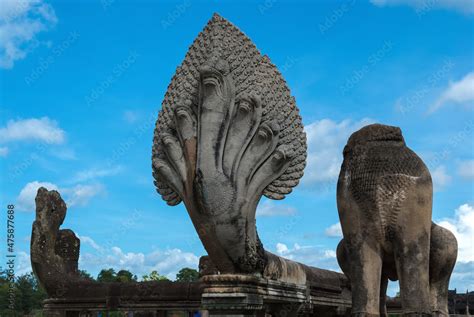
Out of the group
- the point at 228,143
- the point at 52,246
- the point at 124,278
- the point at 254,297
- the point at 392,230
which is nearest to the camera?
the point at 392,230

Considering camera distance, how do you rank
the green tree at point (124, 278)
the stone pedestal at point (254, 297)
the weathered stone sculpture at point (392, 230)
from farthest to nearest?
1. the green tree at point (124, 278)
2. the stone pedestal at point (254, 297)
3. the weathered stone sculpture at point (392, 230)

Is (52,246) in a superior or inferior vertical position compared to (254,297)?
superior

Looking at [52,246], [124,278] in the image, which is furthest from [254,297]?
[124,278]

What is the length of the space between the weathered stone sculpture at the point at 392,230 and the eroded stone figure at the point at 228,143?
3.33 feet

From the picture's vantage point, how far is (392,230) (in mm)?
6270

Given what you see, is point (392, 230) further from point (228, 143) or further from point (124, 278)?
point (124, 278)

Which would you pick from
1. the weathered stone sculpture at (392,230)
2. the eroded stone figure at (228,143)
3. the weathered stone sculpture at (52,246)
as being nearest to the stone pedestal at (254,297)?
the eroded stone figure at (228,143)

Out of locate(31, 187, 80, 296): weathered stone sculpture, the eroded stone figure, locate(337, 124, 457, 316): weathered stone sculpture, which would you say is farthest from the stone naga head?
locate(31, 187, 80, 296): weathered stone sculpture

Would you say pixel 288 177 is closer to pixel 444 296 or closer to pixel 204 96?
pixel 204 96

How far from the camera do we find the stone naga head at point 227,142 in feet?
22.5

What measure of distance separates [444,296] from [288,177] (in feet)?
7.37

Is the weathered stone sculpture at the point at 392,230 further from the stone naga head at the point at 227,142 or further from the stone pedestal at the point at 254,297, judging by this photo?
the stone pedestal at the point at 254,297

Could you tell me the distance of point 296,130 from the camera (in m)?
7.44

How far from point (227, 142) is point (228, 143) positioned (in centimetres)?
2
